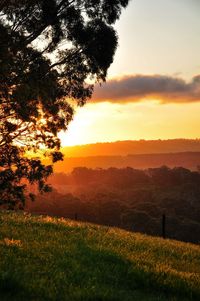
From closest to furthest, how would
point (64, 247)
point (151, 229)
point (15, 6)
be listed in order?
point (64, 247) < point (15, 6) < point (151, 229)

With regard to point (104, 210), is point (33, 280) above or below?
above

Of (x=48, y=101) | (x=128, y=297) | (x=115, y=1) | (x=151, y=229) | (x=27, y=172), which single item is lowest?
(x=151, y=229)

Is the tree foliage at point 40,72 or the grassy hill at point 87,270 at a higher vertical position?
the tree foliage at point 40,72

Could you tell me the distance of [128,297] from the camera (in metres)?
12.3

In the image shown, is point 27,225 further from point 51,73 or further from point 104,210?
point 104,210

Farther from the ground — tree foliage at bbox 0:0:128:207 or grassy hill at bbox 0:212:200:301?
tree foliage at bbox 0:0:128:207

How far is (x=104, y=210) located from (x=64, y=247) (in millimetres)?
98622

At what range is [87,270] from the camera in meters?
14.6

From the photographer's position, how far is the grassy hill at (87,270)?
39.1 feet

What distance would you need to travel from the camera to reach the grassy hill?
1191cm

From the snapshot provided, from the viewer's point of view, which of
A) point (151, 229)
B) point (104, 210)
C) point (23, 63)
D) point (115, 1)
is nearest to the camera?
point (23, 63)

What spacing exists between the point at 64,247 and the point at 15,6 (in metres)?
10.2

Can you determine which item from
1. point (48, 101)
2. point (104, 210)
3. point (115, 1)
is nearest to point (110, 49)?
point (115, 1)

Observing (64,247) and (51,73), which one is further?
(51,73)
